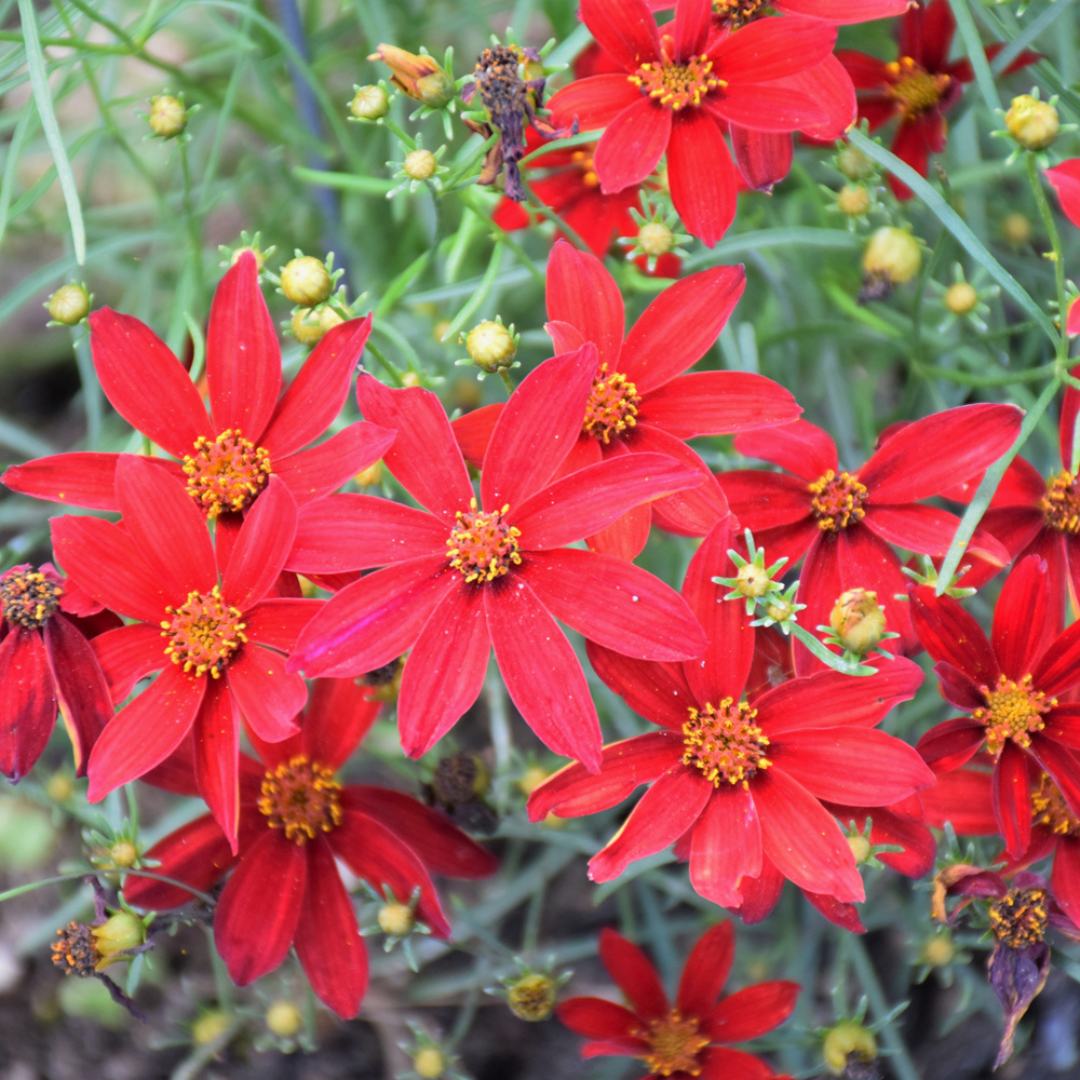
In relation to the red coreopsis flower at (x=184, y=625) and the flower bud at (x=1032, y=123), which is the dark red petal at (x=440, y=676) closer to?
the red coreopsis flower at (x=184, y=625)

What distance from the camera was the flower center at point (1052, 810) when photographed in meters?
0.82

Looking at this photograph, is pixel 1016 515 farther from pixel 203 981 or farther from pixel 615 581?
pixel 203 981

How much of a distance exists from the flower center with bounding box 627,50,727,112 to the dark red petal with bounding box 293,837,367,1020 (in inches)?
26.5

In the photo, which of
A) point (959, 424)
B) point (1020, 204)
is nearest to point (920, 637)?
point (959, 424)

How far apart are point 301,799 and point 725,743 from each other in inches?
14.7

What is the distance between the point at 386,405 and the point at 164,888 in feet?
1.39

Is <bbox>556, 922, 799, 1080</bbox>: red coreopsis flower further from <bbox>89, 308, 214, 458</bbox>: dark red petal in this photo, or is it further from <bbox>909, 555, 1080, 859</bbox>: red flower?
<bbox>89, 308, 214, 458</bbox>: dark red petal

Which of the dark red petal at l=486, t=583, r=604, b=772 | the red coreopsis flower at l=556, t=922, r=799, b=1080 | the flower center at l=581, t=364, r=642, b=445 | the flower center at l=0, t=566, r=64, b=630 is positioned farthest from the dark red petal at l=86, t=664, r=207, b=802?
the red coreopsis flower at l=556, t=922, r=799, b=1080

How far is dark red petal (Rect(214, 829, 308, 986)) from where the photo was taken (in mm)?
797

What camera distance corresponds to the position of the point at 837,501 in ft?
2.69

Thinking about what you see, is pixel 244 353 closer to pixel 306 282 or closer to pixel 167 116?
pixel 306 282

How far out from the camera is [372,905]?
963 mm

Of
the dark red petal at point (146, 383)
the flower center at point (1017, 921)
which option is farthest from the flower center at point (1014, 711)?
the dark red petal at point (146, 383)

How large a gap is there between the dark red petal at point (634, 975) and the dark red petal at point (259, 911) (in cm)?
28
